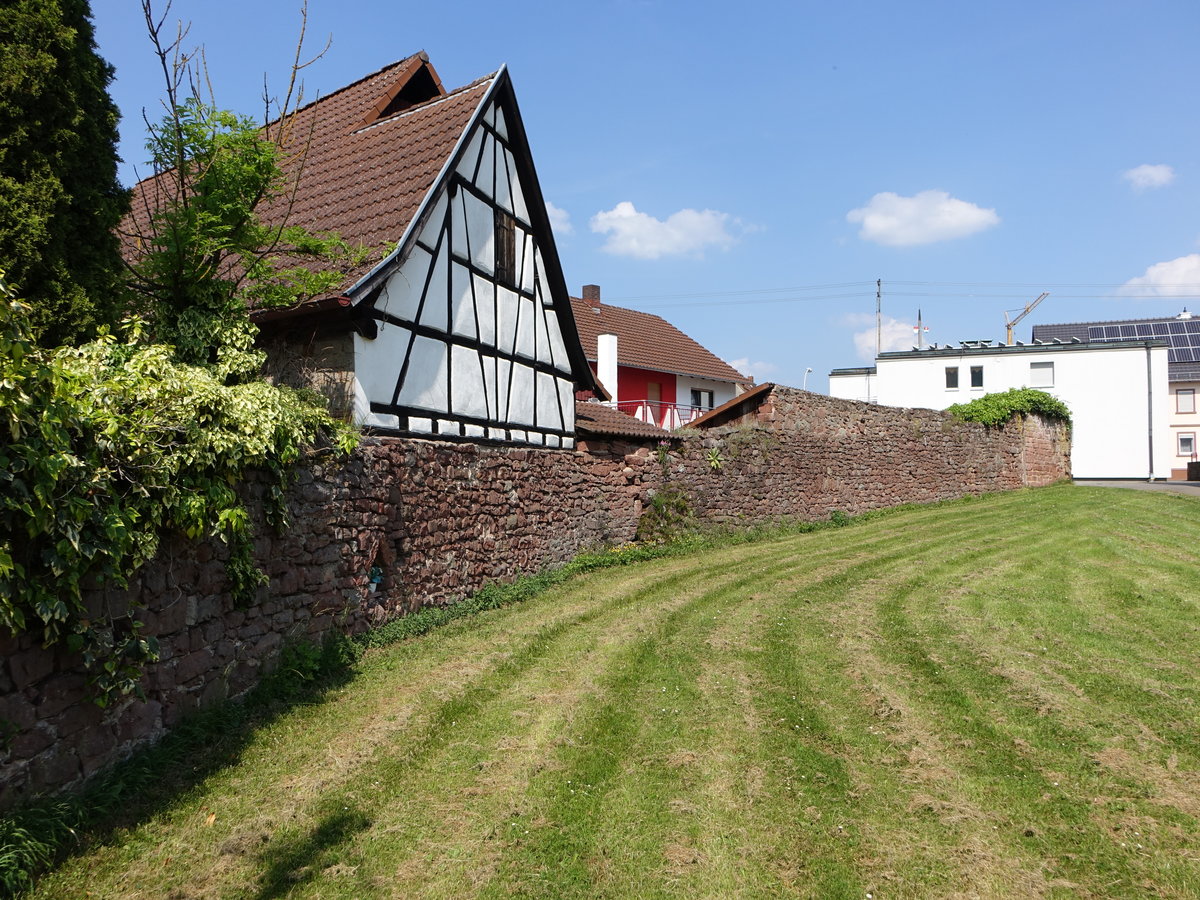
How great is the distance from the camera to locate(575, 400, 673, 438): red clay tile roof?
47.2ft

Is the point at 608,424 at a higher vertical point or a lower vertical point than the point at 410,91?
lower

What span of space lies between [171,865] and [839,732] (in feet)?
13.7

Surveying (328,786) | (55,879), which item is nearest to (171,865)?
(55,879)

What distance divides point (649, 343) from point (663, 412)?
3.48 meters

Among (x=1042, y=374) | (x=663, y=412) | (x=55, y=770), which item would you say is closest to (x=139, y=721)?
(x=55, y=770)

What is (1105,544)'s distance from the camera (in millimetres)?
13469

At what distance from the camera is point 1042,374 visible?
3425cm

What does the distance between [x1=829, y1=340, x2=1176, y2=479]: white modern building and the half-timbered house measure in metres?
26.5

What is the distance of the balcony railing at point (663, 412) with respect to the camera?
29.3 meters

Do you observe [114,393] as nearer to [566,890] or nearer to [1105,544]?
[566,890]

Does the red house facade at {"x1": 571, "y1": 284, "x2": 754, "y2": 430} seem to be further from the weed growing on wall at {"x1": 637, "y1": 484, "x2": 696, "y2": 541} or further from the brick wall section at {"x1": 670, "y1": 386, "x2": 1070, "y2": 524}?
the weed growing on wall at {"x1": 637, "y1": 484, "x2": 696, "y2": 541}

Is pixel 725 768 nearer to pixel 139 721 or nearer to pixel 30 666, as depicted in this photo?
pixel 139 721

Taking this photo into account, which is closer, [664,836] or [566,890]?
[566,890]

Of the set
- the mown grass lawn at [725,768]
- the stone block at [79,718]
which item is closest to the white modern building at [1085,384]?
the mown grass lawn at [725,768]
